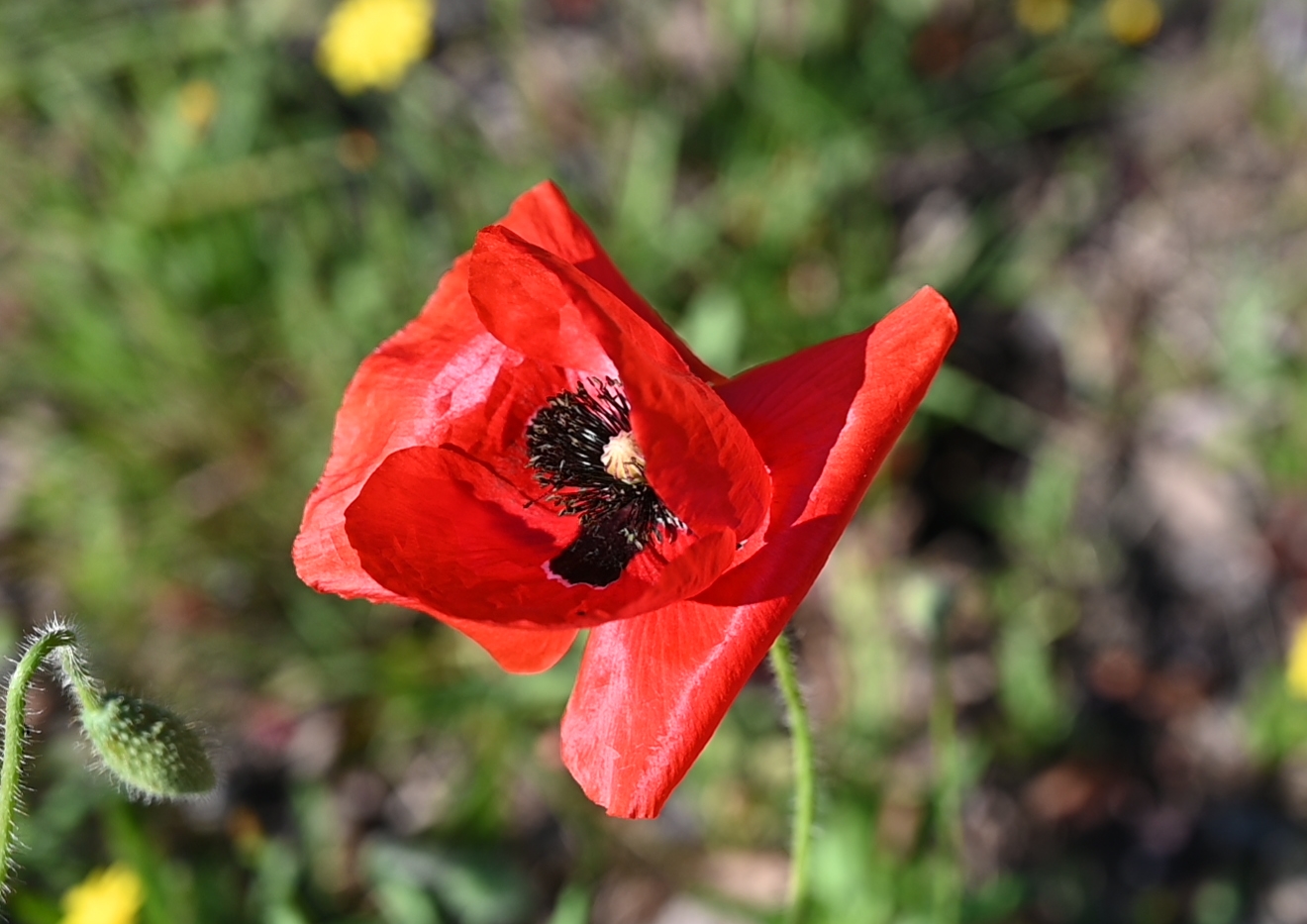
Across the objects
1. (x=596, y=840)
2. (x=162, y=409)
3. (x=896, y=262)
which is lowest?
(x=596, y=840)

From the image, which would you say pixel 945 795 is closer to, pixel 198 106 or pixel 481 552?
pixel 481 552

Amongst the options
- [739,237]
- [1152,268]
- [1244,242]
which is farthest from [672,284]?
[1244,242]

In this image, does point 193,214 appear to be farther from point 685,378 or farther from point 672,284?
point 685,378

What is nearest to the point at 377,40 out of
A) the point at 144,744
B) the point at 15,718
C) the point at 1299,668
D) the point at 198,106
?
the point at 198,106

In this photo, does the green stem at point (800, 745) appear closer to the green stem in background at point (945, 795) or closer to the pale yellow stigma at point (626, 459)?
the pale yellow stigma at point (626, 459)

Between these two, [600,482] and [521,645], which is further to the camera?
[600,482]

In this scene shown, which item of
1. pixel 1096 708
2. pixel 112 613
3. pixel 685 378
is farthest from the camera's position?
pixel 112 613
